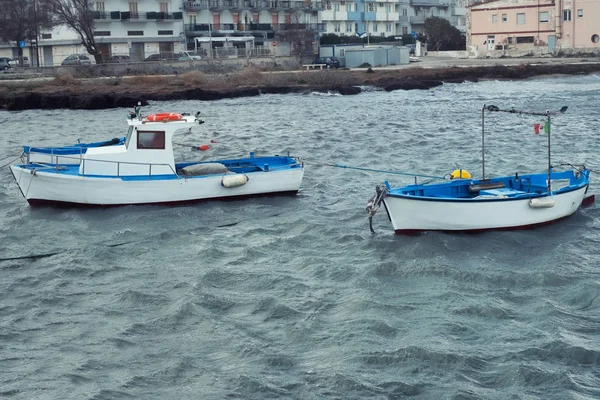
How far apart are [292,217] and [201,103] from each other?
31824mm

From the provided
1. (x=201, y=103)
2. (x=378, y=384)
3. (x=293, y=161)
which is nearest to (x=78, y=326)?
(x=378, y=384)

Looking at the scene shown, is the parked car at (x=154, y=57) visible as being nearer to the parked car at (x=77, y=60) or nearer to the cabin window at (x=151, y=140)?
the parked car at (x=77, y=60)

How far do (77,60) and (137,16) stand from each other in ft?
27.2

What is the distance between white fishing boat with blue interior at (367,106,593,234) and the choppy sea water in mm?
323

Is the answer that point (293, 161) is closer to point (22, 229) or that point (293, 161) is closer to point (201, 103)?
point (22, 229)

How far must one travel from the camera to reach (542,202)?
20.8 meters

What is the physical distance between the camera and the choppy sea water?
13.6 m

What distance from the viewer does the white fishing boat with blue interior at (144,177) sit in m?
23.9

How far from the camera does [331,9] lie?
102375mm

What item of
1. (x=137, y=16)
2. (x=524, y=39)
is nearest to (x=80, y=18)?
(x=137, y=16)

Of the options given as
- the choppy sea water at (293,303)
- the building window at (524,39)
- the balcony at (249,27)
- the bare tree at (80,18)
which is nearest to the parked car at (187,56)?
the balcony at (249,27)

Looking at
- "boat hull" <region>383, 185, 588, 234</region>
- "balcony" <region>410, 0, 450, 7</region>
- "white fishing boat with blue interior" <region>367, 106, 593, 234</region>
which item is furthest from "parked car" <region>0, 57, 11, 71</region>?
A: "balcony" <region>410, 0, 450, 7</region>

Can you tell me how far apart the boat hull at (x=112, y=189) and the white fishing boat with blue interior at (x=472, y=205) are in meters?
5.51

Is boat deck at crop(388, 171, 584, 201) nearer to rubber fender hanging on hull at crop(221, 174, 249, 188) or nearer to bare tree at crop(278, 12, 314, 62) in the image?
rubber fender hanging on hull at crop(221, 174, 249, 188)
